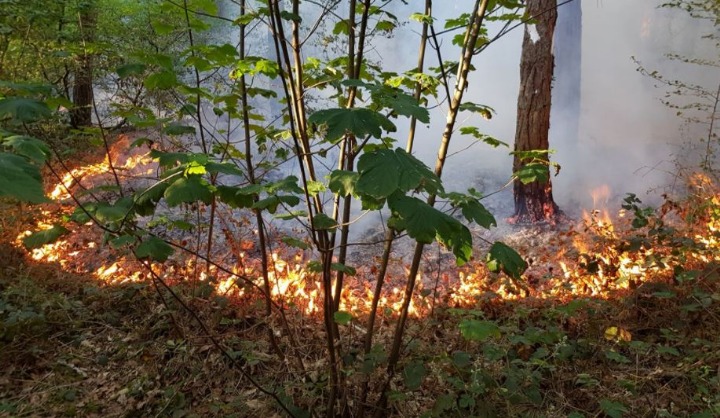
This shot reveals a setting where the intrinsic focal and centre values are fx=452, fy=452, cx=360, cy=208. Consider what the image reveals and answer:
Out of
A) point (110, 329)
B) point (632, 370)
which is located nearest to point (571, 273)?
point (632, 370)

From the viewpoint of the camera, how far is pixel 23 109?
5.54ft

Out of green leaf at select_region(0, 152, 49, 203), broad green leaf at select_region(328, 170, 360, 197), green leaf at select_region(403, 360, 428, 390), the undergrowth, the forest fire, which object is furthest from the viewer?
the forest fire

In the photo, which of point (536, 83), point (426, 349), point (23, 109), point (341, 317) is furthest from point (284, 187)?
point (536, 83)

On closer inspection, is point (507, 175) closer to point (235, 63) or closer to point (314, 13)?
point (235, 63)

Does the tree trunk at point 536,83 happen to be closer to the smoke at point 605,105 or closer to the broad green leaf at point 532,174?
the smoke at point 605,105

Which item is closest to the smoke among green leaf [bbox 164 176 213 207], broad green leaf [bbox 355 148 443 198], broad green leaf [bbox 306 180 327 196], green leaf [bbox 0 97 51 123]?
broad green leaf [bbox 306 180 327 196]

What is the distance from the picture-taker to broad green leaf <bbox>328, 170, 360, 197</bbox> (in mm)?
1707

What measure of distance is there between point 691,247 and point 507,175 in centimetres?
577

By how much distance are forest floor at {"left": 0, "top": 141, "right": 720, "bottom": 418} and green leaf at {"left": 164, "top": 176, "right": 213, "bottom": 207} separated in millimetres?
1068

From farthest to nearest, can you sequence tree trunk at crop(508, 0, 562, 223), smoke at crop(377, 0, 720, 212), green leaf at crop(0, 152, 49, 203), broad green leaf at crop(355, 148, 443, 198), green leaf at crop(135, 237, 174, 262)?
1. smoke at crop(377, 0, 720, 212)
2. tree trunk at crop(508, 0, 562, 223)
3. green leaf at crop(135, 237, 174, 262)
4. broad green leaf at crop(355, 148, 443, 198)
5. green leaf at crop(0, 152, 49, 203)

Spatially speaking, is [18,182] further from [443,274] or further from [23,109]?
[443,274]

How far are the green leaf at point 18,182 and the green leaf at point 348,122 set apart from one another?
0.81m

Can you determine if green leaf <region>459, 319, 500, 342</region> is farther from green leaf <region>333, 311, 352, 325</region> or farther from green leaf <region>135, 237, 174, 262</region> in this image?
green leaf <region>135, 237, 174, 262</region>

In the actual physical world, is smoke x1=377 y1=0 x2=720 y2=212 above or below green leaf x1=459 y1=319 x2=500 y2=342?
above
